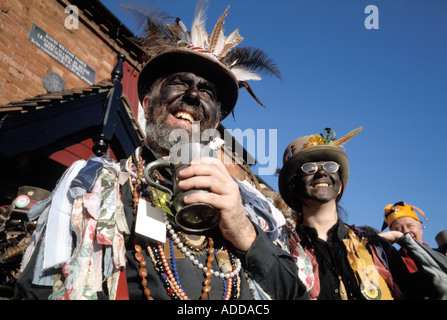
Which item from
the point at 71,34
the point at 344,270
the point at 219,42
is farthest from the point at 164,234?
the point at 71,34

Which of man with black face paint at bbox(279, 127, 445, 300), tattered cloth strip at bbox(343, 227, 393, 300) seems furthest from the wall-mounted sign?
tattered cloth strip at bbox(343, 227, 393, 300)

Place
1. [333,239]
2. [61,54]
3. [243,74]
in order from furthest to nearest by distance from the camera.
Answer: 1. [61,54]
2. [333,239]
3. [243,74]

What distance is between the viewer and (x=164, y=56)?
2.10m

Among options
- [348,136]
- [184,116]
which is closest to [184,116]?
[184,116]

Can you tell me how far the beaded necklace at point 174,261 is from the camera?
1354 mm

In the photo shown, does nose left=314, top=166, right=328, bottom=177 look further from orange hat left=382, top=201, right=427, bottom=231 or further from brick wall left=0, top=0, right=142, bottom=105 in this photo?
brick wall left=0, top=0, right=142, bottom=105

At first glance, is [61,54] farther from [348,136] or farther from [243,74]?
[348,136]

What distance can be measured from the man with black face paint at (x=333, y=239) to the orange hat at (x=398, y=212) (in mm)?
1556

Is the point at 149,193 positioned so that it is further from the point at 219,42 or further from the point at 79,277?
the point at 219,42

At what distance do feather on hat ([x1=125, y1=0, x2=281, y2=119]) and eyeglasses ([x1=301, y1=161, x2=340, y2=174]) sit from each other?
770mm

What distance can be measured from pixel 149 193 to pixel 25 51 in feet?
17.6

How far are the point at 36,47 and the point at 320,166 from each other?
5.50m

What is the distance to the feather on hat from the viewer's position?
2066mm

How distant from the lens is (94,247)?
4.09 ft
